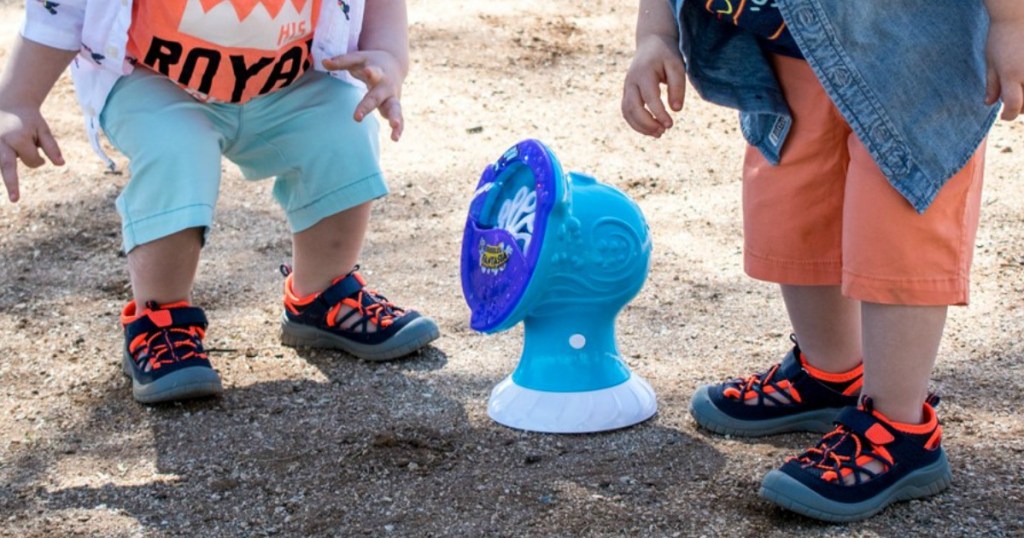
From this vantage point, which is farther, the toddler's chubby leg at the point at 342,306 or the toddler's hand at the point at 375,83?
the toddler's chubby leg at the point at 342,306

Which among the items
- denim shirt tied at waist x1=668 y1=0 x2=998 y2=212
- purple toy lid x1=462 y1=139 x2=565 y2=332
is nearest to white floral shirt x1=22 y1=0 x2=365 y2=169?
purple toy lid x1=462 y1=139 x2=565 y2=332

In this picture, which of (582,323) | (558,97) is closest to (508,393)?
(582,323)

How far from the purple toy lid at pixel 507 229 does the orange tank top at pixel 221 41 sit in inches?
16.9

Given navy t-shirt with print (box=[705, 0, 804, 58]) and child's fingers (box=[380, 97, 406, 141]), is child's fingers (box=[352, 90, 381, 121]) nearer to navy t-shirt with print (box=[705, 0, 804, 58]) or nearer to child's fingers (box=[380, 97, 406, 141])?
child's fingers (box=[380, 97, 406, 141])

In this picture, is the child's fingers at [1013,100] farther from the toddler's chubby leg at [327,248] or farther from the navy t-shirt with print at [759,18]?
the toddler's chubby leg at [327,248]

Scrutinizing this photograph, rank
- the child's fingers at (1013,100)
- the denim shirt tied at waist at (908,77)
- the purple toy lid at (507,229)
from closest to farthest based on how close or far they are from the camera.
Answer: the child's fingers at (1013,100) → the denim shirt tied at waist at (908,77) → the purple toy lid at (507,229)

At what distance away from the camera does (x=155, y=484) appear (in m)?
1.98

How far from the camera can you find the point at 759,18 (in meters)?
1.87

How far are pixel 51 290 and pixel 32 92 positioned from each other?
2.30 ft

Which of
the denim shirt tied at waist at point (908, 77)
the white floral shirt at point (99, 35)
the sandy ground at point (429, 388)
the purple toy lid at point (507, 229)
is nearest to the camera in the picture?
the denim shirt tied at waist at point (908, 77)

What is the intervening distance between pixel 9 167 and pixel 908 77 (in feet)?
4.33

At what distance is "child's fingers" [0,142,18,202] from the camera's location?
2.10 meters

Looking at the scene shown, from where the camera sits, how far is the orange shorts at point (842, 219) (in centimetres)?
177

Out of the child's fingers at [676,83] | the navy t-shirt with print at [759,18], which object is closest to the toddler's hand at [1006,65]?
the navy t-shirt with print at [759,18]
